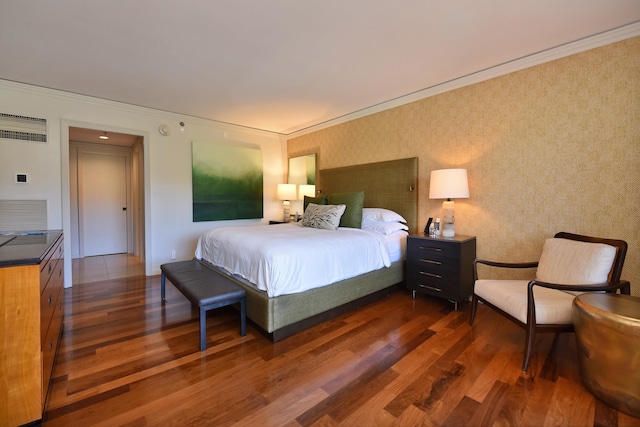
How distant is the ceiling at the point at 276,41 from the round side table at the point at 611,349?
203 centimetres

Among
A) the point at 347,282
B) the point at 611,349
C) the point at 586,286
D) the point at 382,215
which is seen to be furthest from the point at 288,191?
the point at 611,349

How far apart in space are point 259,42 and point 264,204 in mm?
3379

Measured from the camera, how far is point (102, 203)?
5793mm

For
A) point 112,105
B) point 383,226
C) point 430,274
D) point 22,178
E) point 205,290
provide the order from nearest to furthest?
point 205,290, point 430,274, point 22,178, point 383,226, point 112,105

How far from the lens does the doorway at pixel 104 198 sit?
543 cm

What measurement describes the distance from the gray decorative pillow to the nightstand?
88cm

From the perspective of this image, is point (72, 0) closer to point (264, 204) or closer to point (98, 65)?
point (98, 65)

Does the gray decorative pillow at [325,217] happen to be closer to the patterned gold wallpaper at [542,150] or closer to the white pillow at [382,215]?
the white pillow at [382,215]

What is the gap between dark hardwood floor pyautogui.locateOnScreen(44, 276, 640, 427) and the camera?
4.84 ft

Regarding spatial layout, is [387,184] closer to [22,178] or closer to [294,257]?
[294,257]

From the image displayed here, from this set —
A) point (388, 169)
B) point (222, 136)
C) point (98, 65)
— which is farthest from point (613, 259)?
point (222, 136)

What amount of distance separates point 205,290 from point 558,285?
2540 millimetres

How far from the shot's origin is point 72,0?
1891 millimetres

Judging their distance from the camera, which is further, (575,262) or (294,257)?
(294,257)
